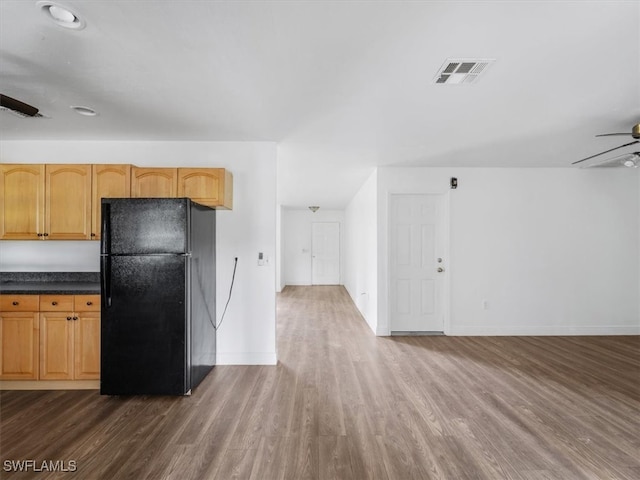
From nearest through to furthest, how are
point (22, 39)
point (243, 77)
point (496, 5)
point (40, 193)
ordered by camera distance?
1. point (496, 5)
2. point (22, 39)
3. point (243, 77)
4. point (40, 193)

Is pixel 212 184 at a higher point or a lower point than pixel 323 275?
higher

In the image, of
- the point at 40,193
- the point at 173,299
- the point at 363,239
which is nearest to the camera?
the point at 173,299

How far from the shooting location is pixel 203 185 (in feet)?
10.4

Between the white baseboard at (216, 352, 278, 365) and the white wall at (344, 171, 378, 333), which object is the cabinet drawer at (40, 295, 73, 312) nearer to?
the white baseboard at (216, 352, 278, 365)

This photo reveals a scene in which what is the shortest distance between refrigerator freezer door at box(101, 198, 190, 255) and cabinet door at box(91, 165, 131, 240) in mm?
470

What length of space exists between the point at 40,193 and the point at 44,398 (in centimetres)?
200

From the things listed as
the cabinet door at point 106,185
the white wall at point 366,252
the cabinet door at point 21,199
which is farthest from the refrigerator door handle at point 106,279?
the white wall at point 366,252

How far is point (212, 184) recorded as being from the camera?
318 centimetres

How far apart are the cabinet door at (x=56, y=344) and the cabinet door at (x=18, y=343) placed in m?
0.07

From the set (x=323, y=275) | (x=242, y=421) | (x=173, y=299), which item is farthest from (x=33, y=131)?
(x=323, y=275)

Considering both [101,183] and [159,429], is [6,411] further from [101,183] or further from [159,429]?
[101,183]

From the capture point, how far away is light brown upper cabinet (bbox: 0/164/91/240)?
3.08 meters

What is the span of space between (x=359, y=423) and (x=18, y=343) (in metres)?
3.17

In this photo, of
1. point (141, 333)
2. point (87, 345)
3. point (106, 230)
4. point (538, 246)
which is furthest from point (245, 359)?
point (538, 246)
